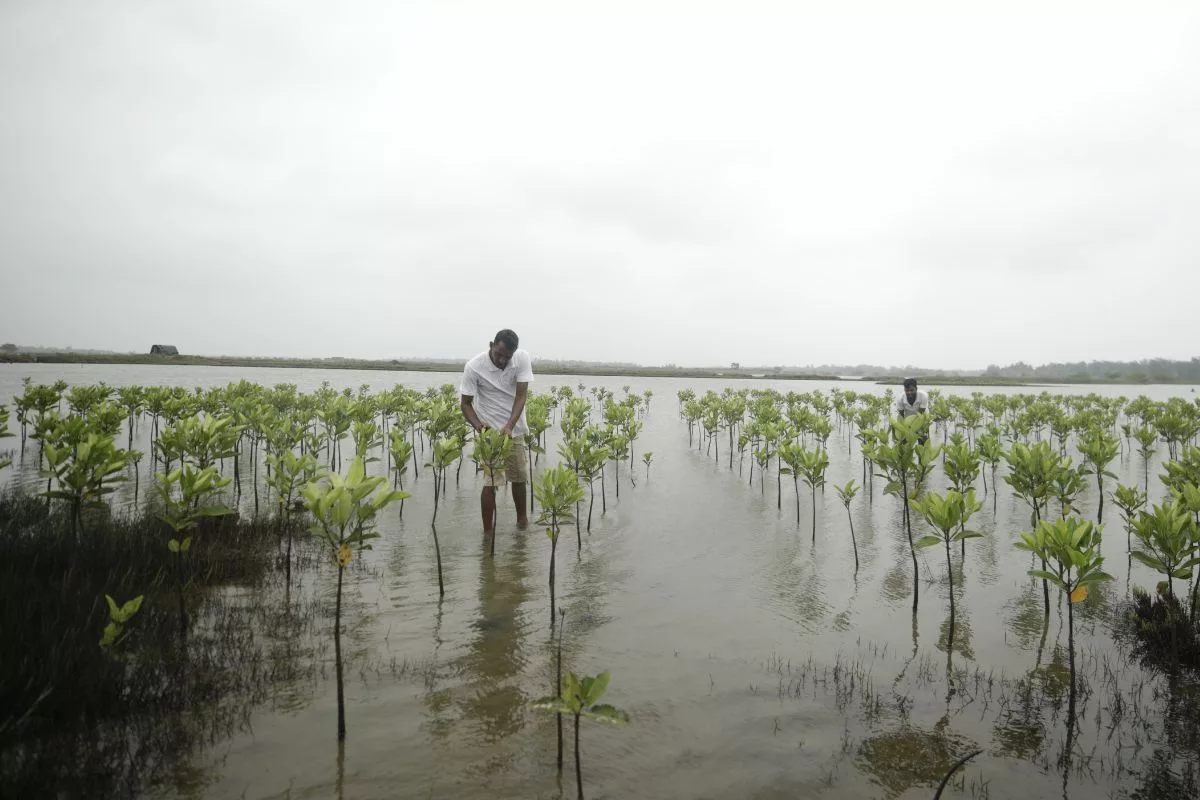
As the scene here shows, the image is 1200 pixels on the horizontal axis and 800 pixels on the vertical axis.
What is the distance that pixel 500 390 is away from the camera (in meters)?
8.30

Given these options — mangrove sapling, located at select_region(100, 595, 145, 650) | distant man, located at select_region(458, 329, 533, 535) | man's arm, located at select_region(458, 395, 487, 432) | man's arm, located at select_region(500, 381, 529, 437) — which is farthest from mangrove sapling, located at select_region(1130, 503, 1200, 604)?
mangrove sapling, located at select_region(100, 595, 145, 650)

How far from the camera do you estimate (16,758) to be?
2.62 meters

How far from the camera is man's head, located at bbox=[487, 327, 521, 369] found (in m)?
7.92

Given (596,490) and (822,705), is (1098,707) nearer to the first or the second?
(822,705)

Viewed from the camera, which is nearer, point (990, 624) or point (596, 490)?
point (990, 624)

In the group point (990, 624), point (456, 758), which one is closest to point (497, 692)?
point (456, 758)

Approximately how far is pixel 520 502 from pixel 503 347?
8.68 feet

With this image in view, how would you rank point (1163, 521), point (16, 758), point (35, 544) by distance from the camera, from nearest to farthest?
point (16, 758)
point (1163, 521)
point (35, 544)

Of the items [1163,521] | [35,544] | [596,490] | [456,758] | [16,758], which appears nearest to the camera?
[16,758]

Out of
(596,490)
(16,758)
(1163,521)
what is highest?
(1163,521)

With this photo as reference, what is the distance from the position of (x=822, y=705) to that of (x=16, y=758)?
4860 millimetres

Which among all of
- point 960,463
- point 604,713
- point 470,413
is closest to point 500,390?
point 470,413

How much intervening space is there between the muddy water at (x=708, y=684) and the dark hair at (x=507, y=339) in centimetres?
315

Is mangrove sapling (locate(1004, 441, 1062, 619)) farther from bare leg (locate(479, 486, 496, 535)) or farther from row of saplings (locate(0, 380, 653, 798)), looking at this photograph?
bare leg (locate(479, 486, 496, 535))
